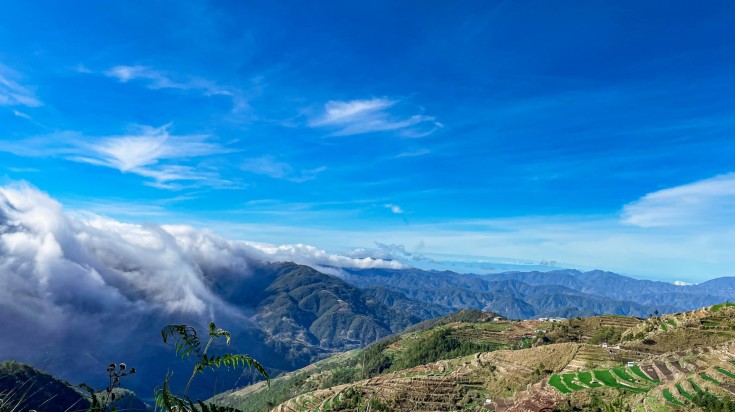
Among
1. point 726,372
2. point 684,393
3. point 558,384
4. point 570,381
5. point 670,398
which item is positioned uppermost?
point 726,372

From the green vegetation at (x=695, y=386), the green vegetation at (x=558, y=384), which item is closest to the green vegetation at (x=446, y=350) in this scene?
the green vegetation at (x=558, y=384)

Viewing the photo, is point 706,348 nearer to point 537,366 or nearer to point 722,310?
point 537,366

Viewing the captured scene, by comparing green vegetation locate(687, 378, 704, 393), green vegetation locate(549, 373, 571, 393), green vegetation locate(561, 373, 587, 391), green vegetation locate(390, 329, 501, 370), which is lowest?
green vegetation locate(390, 329, 501, 370)

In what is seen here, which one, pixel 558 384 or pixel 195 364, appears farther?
pixel 558 384

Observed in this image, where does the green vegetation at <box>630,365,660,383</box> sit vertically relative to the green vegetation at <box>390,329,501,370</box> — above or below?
above

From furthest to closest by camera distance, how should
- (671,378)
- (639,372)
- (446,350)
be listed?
(446,350) → (639,372) → (671,378)

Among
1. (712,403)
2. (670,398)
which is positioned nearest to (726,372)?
(670,398)

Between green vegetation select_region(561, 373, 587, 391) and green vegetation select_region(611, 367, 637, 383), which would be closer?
green vegetation select_region(561, 373, 587, 391)

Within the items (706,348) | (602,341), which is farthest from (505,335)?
(706,348)

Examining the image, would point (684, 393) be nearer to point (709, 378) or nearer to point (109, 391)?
point (709, 378)

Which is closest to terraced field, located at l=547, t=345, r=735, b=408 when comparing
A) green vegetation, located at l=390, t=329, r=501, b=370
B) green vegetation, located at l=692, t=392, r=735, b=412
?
green vegetation, located at l=692, t=392, r=735, b=412

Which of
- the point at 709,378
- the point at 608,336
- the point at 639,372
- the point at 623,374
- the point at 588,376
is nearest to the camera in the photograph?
the point at 709,378

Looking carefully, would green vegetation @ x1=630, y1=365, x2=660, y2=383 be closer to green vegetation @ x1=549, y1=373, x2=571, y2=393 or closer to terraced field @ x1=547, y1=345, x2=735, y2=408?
terraced field @ x1=547, y1=345, x2=735, y2=408

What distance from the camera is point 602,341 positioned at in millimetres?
133125
